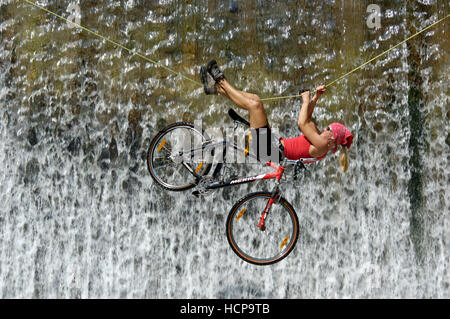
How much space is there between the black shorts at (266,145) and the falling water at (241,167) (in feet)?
9.56

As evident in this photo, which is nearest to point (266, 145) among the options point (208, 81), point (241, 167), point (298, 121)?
point (298, 121)

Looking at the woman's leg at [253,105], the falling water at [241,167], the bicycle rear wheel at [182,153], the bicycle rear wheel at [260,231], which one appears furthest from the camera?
the falling water at [241,167]

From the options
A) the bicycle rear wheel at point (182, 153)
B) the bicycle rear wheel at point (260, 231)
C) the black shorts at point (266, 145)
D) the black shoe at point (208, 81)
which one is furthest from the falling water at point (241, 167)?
the black shoe at point (208, 81)

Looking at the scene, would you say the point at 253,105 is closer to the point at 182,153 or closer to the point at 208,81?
the point at 208,81

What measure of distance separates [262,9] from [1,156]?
13.7ft

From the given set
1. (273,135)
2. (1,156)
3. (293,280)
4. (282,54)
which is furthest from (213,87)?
(1,156)

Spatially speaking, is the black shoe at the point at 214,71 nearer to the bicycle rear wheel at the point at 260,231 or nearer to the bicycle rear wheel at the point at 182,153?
the bicycle rear wheel at the point at 182,153

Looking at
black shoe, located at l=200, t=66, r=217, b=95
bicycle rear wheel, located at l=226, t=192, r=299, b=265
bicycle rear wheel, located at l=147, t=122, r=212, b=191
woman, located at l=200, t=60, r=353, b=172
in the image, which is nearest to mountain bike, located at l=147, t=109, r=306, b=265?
bicycle rear wheel, located at l=147, t=122, r=212, b=191

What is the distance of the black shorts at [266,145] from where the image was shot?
5367 millimetres

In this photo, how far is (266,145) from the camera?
5465mm

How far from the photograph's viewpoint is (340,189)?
8625 millimetres

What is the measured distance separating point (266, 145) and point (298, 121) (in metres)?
0.35
